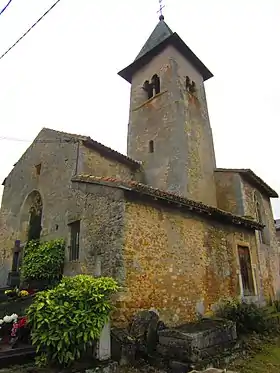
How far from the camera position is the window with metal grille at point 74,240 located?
30.7ft

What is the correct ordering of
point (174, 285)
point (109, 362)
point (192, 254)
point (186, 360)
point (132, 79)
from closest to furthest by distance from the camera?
point (109, 362), point (186, 360), point (174, 285), point (192, 254), point (132, 79)

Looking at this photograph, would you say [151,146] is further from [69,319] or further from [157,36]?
[69,319]

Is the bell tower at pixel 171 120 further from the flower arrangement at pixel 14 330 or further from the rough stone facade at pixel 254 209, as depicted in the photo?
the flower arrangement at pixel 14 330

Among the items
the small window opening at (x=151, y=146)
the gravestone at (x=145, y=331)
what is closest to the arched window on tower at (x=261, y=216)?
the small window opening at (x=151, y=146)

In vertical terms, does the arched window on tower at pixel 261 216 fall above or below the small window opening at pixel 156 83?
below

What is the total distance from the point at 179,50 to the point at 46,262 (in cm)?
1407

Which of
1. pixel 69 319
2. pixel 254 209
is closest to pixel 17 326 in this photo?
pixel 69 319

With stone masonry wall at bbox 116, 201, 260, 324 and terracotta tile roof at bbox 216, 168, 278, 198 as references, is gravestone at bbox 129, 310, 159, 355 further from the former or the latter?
terracotta tile roof at bbox 216, 168, 278, 198

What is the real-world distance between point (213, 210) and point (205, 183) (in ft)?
13.8

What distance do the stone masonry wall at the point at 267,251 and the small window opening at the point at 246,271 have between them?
49.6 inches

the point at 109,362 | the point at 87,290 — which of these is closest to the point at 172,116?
the point at 87,290

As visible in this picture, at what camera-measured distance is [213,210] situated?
9969 millimetres

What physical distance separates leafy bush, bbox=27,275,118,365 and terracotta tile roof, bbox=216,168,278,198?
Answer: 959 centimetres

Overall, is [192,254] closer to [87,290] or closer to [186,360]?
[186,360]
